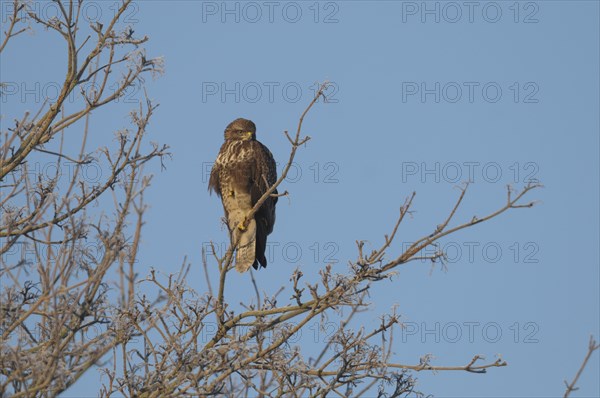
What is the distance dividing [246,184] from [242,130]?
54 centimetres

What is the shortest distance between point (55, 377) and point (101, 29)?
222 centimetres

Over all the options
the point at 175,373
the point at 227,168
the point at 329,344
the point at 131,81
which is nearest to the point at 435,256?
the point at 329,344

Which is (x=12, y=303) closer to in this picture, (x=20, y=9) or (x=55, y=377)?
(x=55, y=377)

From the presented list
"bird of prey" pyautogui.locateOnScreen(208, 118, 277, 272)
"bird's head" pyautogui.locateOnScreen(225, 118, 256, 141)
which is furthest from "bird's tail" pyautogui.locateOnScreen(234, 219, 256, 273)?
"bird's head" pyautogui.locateOnScreen(225, 118, 256, 141)

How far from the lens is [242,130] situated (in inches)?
349

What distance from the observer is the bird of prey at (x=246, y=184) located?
850cm

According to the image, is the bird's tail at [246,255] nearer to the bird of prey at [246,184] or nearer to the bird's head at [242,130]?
the bird of prey at [246,184]

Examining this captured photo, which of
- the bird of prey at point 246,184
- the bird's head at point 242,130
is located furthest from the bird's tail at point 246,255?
the bird's head at point 242,130

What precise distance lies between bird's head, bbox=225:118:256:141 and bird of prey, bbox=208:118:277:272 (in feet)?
0.04

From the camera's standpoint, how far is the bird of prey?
8500 millimetres

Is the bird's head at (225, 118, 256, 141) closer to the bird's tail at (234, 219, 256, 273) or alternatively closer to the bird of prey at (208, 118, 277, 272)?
the bird of prey at (208, 118, 277, 272)

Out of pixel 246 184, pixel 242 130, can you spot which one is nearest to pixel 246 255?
pixel 246 184

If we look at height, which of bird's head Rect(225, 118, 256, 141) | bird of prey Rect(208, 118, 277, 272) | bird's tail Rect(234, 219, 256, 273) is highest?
bird's head Rect(225, 118, 256, 141)

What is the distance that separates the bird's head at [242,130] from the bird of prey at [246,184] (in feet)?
0.04
